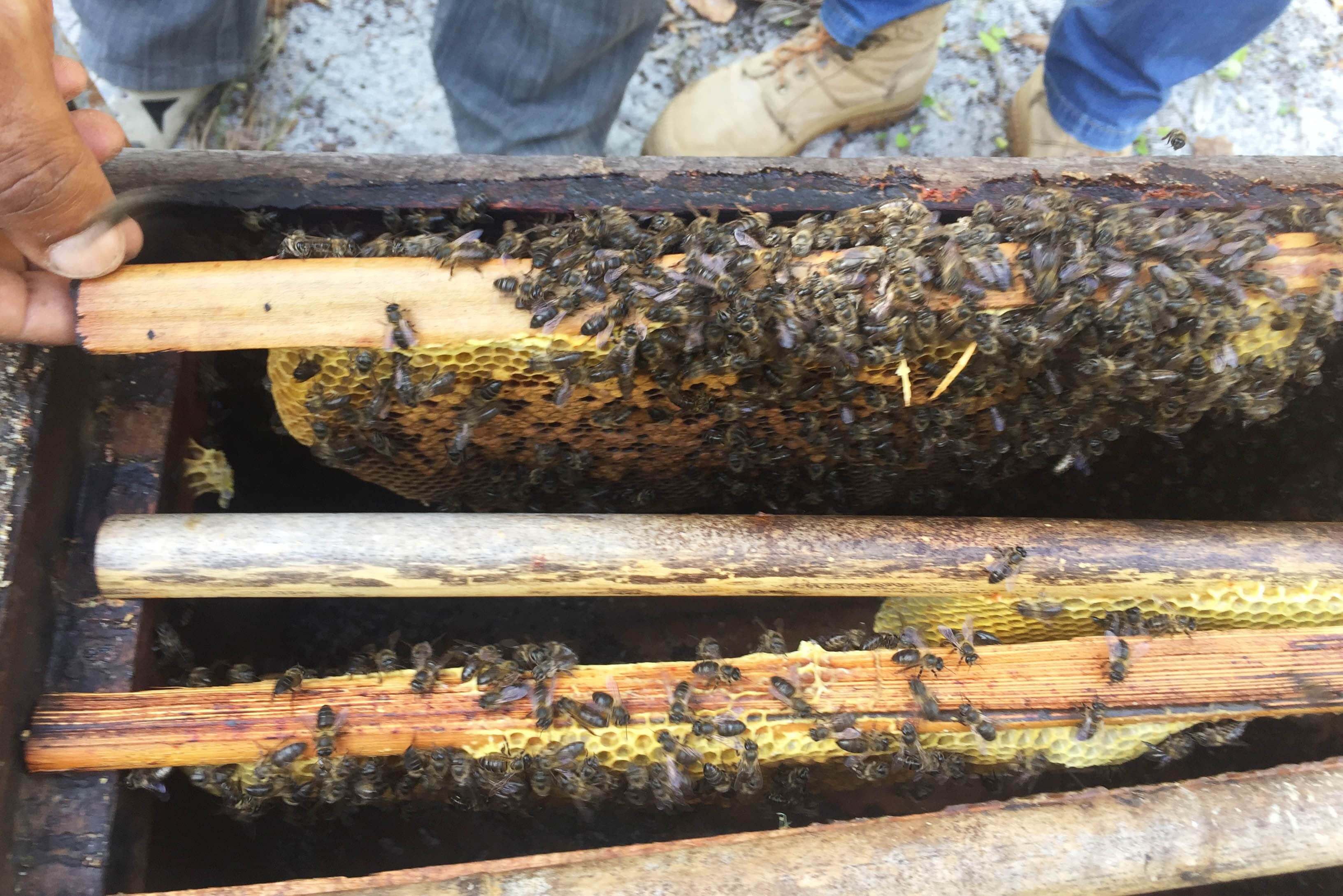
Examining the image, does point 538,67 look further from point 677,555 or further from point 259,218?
point 677,555

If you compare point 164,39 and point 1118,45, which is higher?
point 1118,45

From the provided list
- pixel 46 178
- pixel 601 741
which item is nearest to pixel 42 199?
pixel 46 178

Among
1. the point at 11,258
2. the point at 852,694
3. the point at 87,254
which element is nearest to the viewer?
the point at 87,254

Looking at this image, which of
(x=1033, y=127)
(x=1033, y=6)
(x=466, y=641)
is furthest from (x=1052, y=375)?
(x=1033, y=6)

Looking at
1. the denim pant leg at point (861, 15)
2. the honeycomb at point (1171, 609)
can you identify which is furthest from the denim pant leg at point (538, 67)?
the honeycomb at point (1171, 609)

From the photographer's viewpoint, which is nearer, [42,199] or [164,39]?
[42,199]

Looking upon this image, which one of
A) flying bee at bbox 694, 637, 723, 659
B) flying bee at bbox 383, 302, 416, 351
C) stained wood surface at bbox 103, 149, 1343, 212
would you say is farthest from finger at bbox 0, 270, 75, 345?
flying bee at bbox 694, 637, 723, 659

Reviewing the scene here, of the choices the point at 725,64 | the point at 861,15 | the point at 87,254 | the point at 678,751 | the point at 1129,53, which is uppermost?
the point at 1129,53
